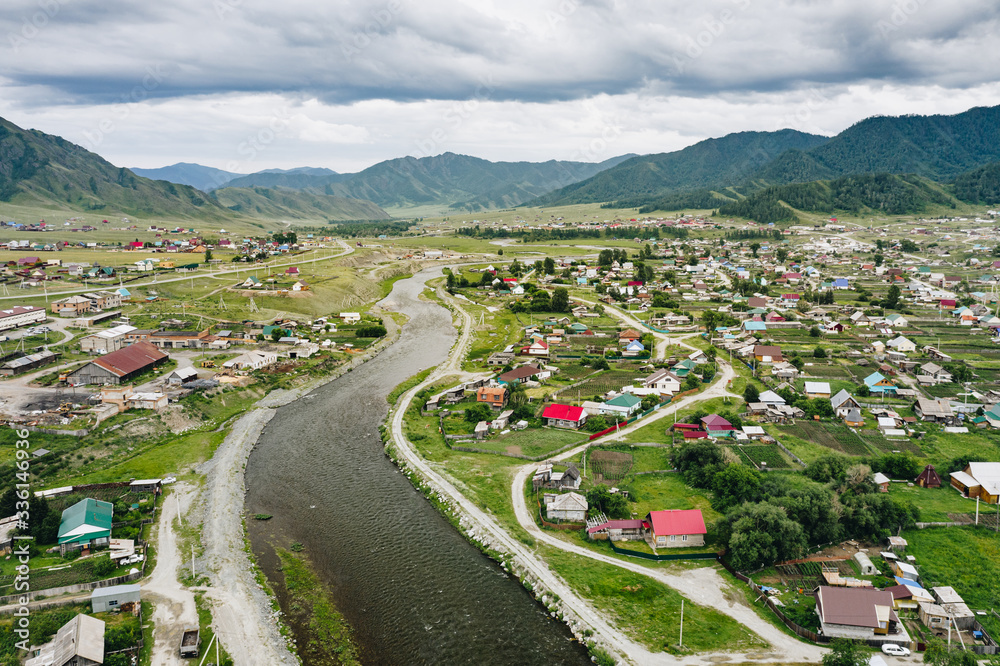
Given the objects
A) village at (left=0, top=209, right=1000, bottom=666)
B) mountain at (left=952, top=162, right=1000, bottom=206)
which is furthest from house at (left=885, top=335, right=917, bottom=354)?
mountain at (left=952, top=162, right=1000, bottom=206)

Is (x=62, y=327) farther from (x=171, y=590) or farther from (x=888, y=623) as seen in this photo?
(x=888, y=623)

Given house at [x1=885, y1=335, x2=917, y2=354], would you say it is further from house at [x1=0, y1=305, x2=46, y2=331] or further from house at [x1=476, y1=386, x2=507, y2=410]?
house at [x1=0, y1=305, x2=46, y2=331]

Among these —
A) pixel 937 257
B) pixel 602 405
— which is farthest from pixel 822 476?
pixel 937 257

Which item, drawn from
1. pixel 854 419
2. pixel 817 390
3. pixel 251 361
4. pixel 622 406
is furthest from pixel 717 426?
pixel 251 361

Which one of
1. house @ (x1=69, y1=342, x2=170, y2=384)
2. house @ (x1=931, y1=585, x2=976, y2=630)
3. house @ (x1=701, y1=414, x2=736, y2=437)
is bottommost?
house @ (x1=931, y1=585, x2=976, y2=630)

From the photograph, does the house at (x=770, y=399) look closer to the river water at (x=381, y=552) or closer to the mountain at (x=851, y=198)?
the river water at (x=381, y=552)

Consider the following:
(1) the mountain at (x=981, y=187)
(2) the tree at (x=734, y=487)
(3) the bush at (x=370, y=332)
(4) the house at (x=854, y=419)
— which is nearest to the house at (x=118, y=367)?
(3) the bush at (x=370, y=332)

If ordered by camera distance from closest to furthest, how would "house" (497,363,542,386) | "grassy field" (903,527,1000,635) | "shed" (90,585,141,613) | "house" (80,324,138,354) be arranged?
"shed" (90,585,141,613), "grassy field" (903,527,1000,635), "house" (497,363,542,386), "house" (80,324,138,354)
